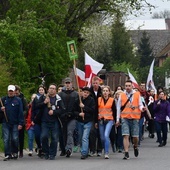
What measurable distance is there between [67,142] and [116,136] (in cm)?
322

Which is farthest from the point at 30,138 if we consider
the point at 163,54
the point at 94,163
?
the point at 163,54

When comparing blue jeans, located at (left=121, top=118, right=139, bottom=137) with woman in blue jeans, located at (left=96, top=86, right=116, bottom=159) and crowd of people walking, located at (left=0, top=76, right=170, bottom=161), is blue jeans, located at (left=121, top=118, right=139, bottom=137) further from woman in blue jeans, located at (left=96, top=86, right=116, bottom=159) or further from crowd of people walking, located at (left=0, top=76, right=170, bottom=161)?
woman in blue jeans, located at (left=96, top=86, right=116, bottom=159)

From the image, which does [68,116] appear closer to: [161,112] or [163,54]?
[161,112]

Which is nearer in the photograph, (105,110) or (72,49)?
(105,110)

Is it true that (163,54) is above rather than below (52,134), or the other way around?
above

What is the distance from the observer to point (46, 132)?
18.0 m

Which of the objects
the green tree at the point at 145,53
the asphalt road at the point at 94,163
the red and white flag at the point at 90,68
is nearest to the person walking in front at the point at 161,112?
the red and white flag at the point at 90,68

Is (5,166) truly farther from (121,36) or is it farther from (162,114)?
(121,36)

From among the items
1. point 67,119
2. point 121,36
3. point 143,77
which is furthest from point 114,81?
point 143,77

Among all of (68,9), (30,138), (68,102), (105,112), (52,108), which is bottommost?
(30,138)

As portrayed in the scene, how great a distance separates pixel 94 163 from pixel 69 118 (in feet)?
6.42

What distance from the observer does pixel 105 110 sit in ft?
61.4

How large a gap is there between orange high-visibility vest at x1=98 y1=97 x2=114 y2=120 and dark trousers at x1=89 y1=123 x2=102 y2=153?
1.16ft

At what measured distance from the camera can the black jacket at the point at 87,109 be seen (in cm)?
1859
